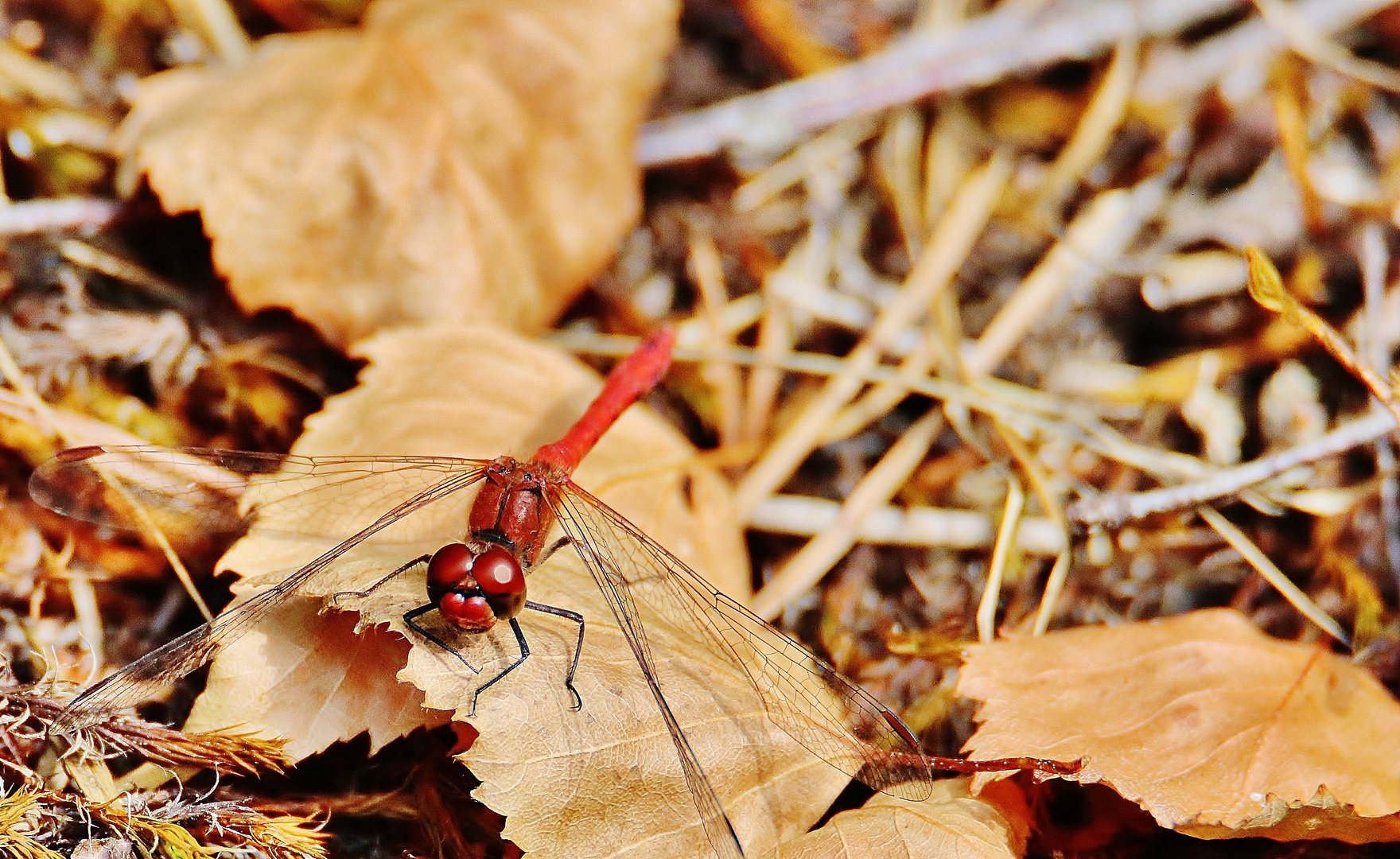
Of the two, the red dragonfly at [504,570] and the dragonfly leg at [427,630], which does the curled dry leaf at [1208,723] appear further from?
the dragonfly leg at [427,630]

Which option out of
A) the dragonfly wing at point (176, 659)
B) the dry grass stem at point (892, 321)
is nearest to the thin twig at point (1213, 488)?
the dry grass stem at point (892, 321)

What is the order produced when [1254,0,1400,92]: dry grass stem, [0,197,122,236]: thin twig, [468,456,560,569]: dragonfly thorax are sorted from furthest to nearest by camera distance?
[1254,0,1400,92]: dry grass stem
[0,197,122,236]: thin twig
[468,456,560,569]: dragonfly thorax

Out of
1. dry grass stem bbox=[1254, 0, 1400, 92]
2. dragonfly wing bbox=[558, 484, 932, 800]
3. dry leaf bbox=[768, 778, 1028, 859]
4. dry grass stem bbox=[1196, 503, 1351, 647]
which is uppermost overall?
dry grass stem bbox=[1254, 0, 1400, 92]

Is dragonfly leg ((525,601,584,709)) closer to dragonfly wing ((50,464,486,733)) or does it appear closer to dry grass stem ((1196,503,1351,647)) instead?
dragonfly wing ((50,464,486,733))

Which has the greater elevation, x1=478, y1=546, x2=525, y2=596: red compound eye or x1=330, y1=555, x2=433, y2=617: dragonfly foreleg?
x1=478, y1=546, x2=525, y2=596: red compound eye

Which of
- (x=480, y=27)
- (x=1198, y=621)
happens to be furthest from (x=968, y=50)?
(x=1198, y=621)

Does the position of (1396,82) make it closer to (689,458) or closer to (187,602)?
(689,458)

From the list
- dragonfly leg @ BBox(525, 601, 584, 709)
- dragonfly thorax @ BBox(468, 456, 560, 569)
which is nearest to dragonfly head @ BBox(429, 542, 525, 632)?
dragonfly leg @ BBox(525, 601, 584, 709)
